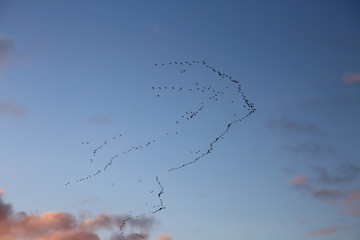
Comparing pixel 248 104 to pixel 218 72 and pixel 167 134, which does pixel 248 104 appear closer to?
pixel 218 72

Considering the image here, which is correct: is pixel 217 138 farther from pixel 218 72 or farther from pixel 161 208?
pixel 161 208

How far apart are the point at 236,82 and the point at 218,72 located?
5477 mm

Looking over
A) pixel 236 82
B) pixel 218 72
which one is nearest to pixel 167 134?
pixel 218 72

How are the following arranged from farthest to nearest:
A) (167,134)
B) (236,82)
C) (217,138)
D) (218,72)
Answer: (217,138), (236,82), (218,72), (167,134)

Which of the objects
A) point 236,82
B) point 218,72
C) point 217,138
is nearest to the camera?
point 218,72

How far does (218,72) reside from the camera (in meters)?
52.6

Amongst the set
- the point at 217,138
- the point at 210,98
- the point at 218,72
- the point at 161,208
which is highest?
the point at 218,72

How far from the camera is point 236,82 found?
56031 millimetres

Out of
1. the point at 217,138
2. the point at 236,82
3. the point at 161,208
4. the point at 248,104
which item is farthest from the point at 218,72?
the point at 161,208

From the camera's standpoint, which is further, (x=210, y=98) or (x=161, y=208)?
(x=161, y=208)

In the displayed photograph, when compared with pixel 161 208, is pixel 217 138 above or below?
above

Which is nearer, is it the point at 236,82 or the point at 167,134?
the point at 167,134

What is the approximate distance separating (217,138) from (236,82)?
13.0 meters

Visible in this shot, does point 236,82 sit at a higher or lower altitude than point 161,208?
higher
